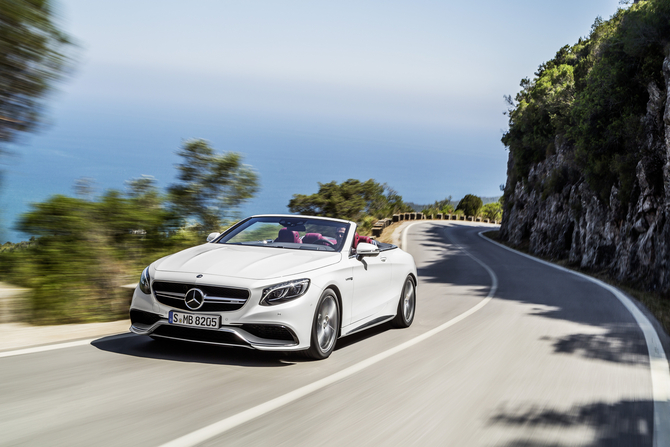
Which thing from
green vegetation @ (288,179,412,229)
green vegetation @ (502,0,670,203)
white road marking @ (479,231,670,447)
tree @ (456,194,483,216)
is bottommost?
white road marking @ (479,231,670,447)

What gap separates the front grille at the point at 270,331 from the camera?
18.9ft

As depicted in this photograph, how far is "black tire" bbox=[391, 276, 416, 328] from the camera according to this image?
881 cm

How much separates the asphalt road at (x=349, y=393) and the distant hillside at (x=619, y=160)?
11.2 m

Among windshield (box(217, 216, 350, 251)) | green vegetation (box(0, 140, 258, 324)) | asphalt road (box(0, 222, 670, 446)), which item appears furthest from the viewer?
green vegetation (box(0, 140, 258, 324))

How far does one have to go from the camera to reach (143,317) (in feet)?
19.8

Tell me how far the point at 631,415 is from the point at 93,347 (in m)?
5.02

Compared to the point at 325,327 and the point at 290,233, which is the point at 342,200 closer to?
the point at 290,233

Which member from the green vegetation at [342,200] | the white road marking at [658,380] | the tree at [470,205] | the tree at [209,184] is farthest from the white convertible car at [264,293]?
the tree at [470,205]

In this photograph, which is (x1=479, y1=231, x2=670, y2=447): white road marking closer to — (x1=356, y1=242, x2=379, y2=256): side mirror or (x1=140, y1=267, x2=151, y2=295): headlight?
(x1=356, y1=242, x2=379, y2=256): side mirror

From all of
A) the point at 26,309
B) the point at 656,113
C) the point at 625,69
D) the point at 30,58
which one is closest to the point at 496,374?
the point at 26,309

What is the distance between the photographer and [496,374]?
6.32m

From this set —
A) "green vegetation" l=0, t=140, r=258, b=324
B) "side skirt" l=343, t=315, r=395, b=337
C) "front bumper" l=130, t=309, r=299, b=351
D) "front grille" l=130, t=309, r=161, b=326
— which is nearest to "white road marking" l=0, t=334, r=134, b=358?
"front grille" l=130, t=309, r=161, b=326

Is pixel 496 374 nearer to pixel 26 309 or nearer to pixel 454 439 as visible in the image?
pixel 454 439

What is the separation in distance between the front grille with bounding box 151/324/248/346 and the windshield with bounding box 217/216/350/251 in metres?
1.75
